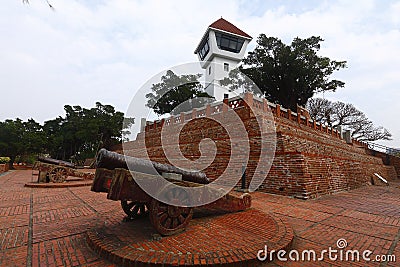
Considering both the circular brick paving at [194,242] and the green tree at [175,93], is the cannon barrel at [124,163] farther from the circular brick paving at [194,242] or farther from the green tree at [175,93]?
the green tree at [175,93]

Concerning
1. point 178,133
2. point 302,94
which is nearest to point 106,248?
point 178,133

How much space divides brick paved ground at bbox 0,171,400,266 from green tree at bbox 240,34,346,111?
19.1 m

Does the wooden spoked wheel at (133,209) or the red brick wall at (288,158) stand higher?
the red brick wall at (288,158)

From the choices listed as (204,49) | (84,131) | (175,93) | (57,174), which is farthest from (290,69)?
(84,131)

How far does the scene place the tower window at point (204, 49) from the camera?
3279 cm

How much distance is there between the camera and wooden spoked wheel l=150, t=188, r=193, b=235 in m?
2.59

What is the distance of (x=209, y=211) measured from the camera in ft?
13.1

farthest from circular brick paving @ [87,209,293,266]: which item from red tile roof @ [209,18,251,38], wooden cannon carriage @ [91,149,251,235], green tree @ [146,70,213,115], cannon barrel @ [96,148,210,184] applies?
red tile roof @ [209,18,251,38]

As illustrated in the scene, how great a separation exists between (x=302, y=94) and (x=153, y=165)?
2466cm

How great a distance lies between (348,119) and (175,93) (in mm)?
23391

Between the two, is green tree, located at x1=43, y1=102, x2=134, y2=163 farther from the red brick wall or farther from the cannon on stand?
the cannon on stand

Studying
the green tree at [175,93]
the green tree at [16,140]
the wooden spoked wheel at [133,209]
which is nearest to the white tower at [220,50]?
the green tree at [175,93]

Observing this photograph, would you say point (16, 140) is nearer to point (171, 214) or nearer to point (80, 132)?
point (80, 132)

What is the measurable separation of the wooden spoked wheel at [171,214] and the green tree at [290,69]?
22194mm
